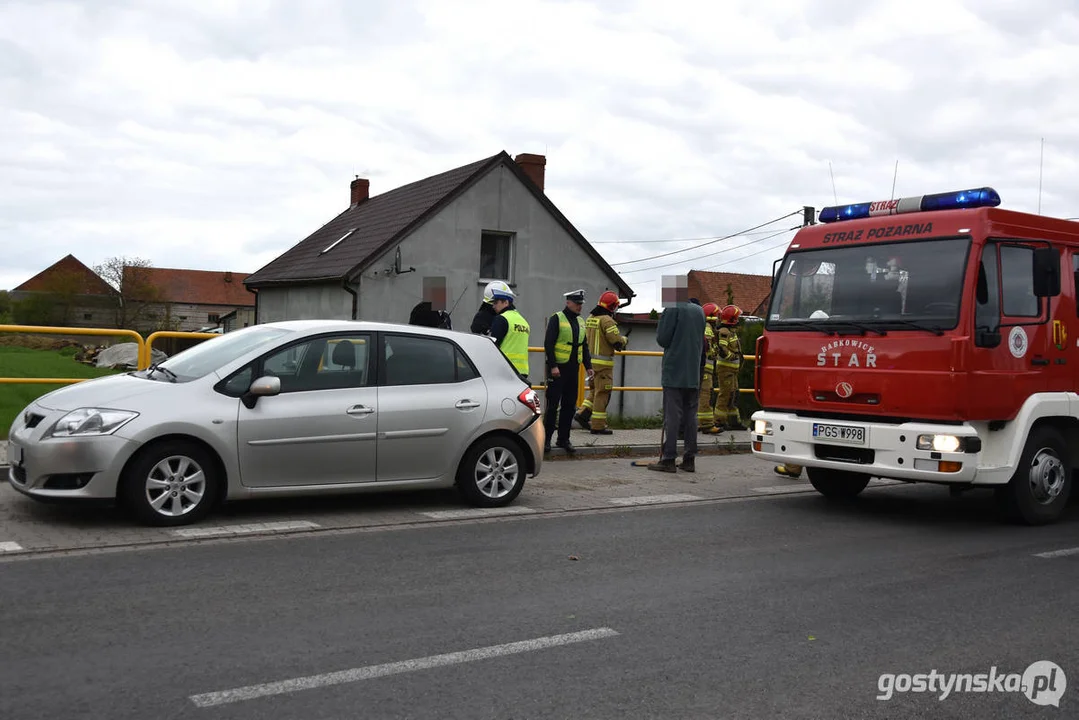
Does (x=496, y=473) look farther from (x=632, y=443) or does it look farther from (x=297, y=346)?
(x=632, y=443)

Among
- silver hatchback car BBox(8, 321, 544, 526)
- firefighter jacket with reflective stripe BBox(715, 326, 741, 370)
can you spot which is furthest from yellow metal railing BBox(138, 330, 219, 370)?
firefighter jacket with reflective stripe BBox(715, 326, 741, 370)

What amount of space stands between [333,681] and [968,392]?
5.85m

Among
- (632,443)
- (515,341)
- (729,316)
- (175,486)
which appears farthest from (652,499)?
(729,316)

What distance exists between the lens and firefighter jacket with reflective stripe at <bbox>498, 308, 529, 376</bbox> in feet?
37.1

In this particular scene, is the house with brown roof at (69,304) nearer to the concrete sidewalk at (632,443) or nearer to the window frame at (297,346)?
the concrete sidewalk at (632,443)

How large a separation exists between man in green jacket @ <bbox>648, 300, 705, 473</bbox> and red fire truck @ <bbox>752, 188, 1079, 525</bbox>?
5.77ft

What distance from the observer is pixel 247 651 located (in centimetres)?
493

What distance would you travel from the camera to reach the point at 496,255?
3080cm

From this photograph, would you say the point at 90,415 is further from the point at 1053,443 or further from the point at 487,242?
the point at 487,242

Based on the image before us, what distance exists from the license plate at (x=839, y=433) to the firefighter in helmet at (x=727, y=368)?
259 inches

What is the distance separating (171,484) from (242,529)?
0.60 metres

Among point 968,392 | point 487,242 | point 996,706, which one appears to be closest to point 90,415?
point 996,706

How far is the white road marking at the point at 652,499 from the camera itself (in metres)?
9.92

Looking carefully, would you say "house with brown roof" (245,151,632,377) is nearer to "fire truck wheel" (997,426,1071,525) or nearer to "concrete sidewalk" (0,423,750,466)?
"concrete sidewalk" (0,423,750,466)
